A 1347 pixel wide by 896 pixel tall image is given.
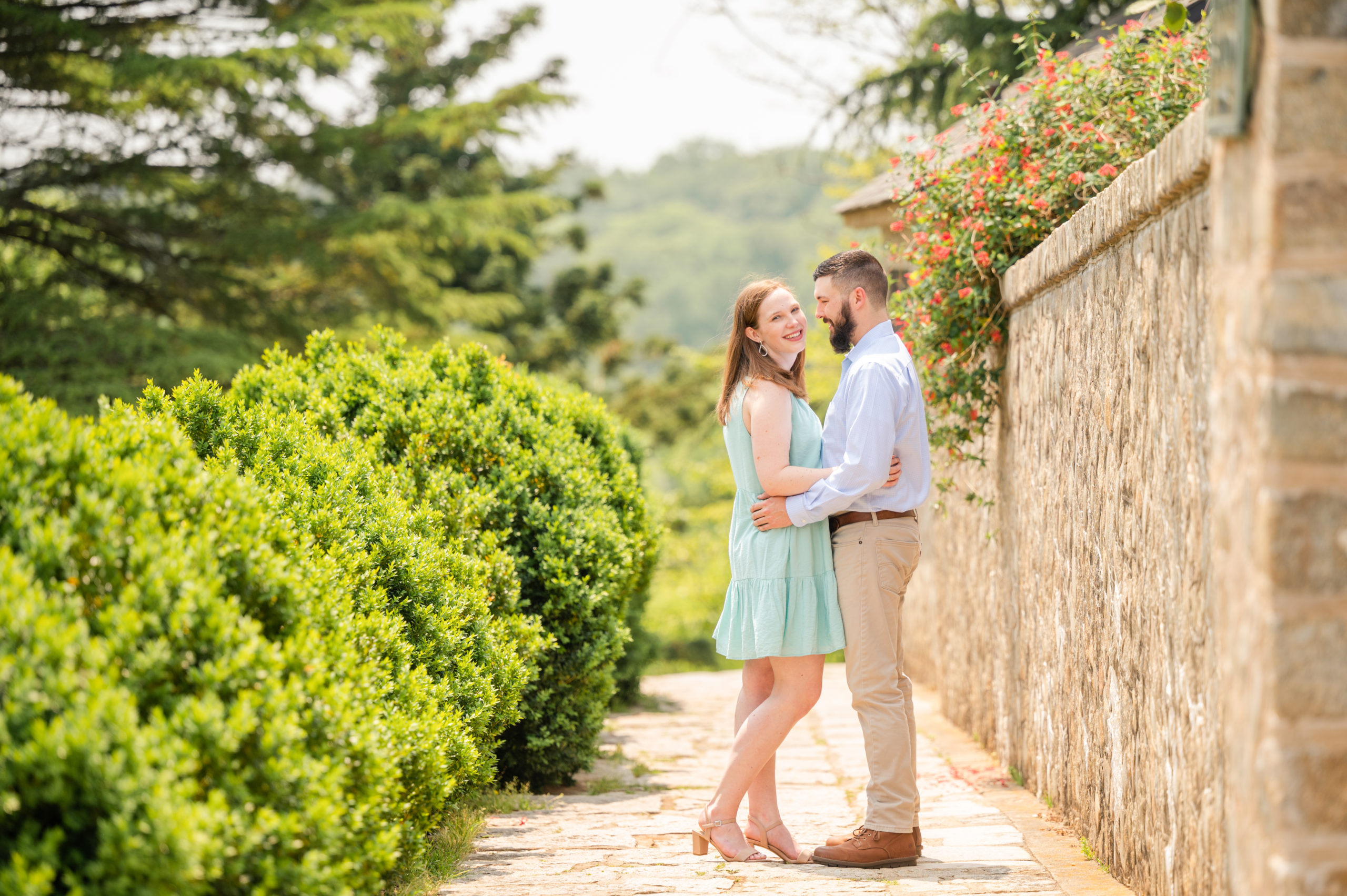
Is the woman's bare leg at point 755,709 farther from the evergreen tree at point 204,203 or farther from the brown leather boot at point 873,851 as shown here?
the evergreen tree at point 204,203

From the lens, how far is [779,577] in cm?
414

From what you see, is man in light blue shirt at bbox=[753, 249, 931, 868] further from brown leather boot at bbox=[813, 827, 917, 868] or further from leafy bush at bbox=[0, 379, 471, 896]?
leafy bush at bbox=[0, 379, 471, 896]

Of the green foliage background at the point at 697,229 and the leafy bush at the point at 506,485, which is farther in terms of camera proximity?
the green foliage background at the point at 697,229

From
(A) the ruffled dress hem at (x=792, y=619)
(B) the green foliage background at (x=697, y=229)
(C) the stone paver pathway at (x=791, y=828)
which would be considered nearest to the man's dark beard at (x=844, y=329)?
(A) the ruffled dress hem at (x=792, y=619)

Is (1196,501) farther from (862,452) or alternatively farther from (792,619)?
(792,619)

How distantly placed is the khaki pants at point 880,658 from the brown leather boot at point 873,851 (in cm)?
3

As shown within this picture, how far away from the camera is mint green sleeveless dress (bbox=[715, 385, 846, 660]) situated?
13.4ft

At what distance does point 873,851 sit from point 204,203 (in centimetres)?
1487

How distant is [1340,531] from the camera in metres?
2.24

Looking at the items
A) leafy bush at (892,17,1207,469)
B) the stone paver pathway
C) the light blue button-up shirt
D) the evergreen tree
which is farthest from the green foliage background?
the light blue button-up shirt

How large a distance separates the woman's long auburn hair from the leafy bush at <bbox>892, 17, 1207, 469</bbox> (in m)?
1.75

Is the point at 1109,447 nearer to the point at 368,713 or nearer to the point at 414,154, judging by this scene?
the point at 368,713

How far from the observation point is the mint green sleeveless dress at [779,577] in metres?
4.10

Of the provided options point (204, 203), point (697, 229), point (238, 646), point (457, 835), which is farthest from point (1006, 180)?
point (697, 229)
